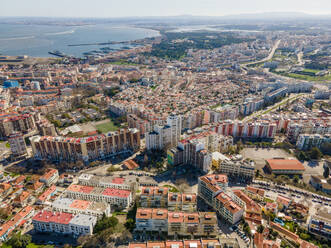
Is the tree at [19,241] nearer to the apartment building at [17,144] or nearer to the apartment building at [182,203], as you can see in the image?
the apartment building at [182,203]

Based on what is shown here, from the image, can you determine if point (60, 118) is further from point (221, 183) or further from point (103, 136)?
point (221, 183)

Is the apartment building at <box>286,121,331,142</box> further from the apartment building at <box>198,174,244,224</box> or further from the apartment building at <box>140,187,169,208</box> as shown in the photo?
the apartment building at <box>140,187,169,208</box>

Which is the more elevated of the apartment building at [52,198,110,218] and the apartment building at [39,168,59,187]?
the apartment building at [52,198,110,218]

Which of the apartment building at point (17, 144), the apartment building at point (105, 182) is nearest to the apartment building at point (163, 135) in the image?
the apartment building at point (105, 182)

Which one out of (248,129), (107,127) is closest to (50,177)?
(107,127)

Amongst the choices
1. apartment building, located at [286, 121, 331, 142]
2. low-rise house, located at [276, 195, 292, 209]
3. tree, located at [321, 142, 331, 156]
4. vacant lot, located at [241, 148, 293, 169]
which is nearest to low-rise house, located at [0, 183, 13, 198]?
low-rise house, located at [276, 195, 292, 209]
